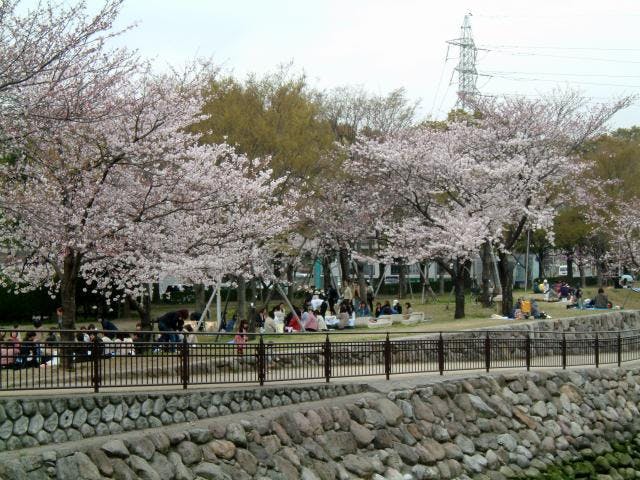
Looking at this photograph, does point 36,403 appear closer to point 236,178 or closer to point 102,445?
point 102,445

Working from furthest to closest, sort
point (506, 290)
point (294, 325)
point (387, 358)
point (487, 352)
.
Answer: point (506, 290) → point (294, 325) → point (487, 352) → point (387, 358)

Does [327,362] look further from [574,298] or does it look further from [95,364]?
[574,298]

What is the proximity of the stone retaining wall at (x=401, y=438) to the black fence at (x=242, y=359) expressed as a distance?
0.93 m

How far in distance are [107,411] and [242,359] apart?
324 cm

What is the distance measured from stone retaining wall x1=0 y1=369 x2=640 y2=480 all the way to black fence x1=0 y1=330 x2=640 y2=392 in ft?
3.04

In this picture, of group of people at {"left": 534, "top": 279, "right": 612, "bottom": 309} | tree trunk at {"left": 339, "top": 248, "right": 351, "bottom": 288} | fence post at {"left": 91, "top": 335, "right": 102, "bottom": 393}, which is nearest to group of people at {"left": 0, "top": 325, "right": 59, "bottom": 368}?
fence post at {"left": 91, "top": 335, "right": 102, "bottom": 393}

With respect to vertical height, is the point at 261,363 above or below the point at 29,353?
below

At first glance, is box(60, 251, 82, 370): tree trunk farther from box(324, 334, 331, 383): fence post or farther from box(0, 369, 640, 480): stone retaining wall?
box(0, 369, 640, 480): stone retaining wall

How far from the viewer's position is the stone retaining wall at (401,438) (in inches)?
479

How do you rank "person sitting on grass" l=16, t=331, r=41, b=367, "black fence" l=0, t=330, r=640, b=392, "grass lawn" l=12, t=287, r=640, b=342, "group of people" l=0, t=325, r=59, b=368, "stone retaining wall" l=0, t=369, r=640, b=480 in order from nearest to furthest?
"stone retaining wall" l=0, t=369, r=640, b=480 < "group of people" l=0, t=325, r=59, b=368 < "person sitting on grass" l=16, t=331, r=41, b=367 < "black fence" l=0, t=330, r=640, b=392 < "grass lawn" l=12, t=287, r=640, b=342

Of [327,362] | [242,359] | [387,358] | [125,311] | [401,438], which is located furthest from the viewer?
[125,311]

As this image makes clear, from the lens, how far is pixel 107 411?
13266 mm

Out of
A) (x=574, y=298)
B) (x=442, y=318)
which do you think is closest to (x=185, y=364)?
(x=442, y=318)

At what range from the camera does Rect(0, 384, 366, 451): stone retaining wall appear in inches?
481
